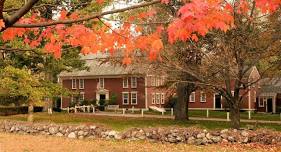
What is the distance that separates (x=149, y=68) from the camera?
1039 inches

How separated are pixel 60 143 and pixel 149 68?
8.20 meters

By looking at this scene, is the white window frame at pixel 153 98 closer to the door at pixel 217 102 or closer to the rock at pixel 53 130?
the door at pixel 217 102

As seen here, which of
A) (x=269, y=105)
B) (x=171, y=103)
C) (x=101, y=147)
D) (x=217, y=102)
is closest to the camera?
(x=101, y=147)

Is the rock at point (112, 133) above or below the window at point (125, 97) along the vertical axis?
below

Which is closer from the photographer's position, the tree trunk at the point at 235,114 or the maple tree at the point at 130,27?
the maple tree at the point at 130,27

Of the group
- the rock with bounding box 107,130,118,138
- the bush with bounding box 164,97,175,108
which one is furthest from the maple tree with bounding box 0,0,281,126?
the bush with bounding box 164,97,175,108

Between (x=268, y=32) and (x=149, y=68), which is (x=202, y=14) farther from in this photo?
(x=149, y=68)

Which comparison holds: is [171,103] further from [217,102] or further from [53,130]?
[53,130]

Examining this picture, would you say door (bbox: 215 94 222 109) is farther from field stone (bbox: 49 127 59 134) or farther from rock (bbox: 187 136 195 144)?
rock (bbox: 187 136 195 144)

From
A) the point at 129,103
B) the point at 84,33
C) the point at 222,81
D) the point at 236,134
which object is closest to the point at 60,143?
the point at 236,134

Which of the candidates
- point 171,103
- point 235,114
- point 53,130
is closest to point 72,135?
point 53,130

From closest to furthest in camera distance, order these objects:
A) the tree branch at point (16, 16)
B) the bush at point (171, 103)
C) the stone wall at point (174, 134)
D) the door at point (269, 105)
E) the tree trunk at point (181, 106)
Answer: the tree branch at point (16, 16) < the stone wall at point (174, 134) < the tree trunk at point (181, 106) < the bush at point (171, 103) < the door at point (269, 105)

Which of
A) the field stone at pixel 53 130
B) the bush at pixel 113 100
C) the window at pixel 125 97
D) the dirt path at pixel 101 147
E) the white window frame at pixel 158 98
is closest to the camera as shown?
Result: the dirt path at pixel 101 147

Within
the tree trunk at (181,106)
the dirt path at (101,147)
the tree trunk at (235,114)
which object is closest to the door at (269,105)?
the tree trunk at (181,106)
